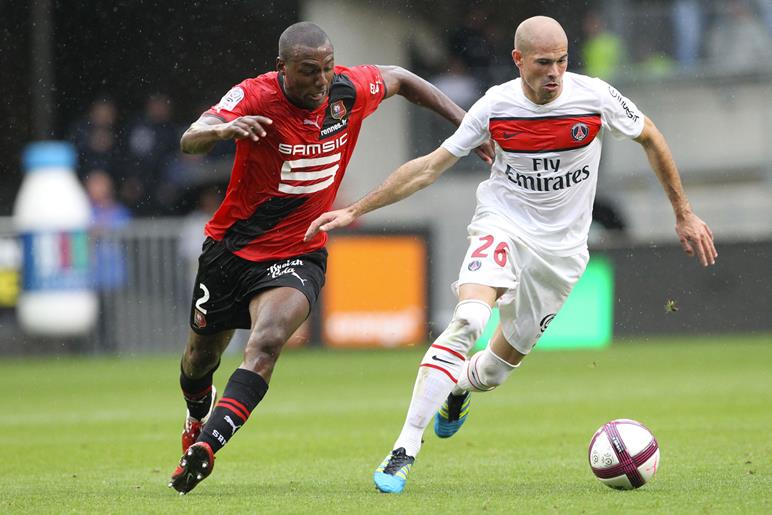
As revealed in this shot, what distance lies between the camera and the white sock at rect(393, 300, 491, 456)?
23.7ft

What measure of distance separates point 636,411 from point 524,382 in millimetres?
3017

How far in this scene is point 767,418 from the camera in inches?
414

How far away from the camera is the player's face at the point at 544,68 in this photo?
7598 mm

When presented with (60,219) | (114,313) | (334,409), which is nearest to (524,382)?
(334,409)

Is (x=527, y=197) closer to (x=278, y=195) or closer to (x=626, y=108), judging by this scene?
(x=626, y=108)

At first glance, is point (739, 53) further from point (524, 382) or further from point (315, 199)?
point (315, 199)

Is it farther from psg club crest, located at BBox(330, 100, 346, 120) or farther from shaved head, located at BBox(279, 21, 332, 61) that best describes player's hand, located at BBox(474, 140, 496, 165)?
shaved head, located at BBox(279, 21, 332, 61)

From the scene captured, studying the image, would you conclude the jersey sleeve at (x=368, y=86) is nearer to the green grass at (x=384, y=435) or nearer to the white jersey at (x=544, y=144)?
the white jersey at (x=544, y=144)

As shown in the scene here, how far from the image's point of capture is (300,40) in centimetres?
745

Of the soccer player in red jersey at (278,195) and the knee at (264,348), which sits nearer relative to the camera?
the knee at (264,348)

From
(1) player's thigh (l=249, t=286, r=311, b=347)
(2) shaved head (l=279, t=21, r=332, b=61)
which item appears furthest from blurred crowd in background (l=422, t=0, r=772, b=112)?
(1) player's thigh (l=249, t=286, r=311, b=347)

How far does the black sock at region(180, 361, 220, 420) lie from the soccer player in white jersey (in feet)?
5.41

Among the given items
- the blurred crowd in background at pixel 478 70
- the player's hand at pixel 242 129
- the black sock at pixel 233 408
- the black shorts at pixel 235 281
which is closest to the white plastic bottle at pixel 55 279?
the blurred crowd in background at pixel 478 70

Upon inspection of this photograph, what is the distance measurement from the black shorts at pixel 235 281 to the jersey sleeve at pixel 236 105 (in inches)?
33.6
